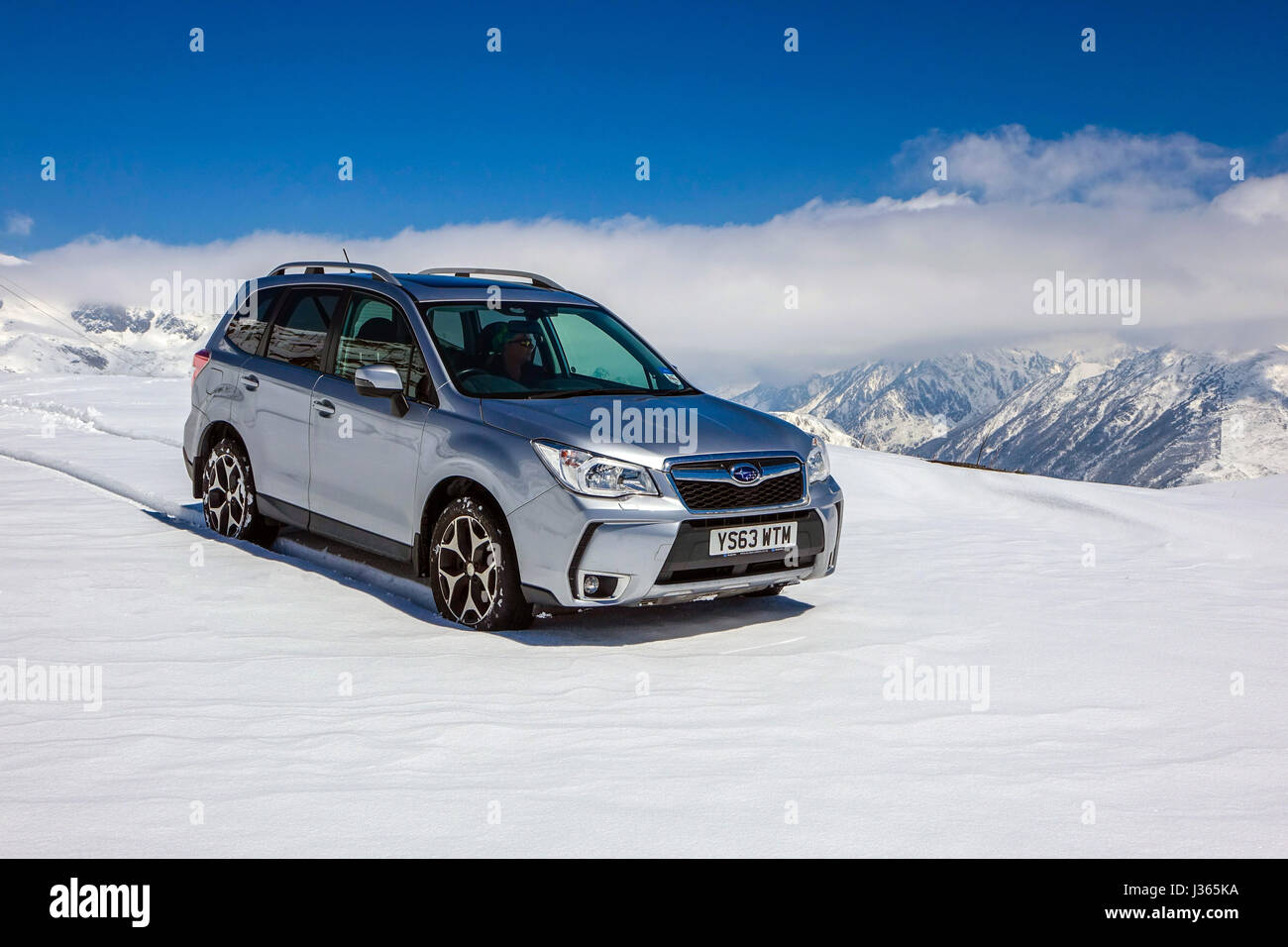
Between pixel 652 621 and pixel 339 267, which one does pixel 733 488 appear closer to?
pixel 652 621

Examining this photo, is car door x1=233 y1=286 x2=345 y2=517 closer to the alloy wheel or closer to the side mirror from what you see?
the side mirror

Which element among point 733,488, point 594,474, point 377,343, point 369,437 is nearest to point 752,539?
point 733,488

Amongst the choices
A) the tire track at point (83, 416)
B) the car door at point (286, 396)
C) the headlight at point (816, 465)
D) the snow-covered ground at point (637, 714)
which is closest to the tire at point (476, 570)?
the snow-covered ground at point (637, 714)

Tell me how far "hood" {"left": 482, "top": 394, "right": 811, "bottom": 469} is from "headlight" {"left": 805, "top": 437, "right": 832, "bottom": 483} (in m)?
0.06

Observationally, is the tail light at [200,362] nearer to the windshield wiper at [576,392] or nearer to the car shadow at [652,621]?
the windshield wiper at [576,392]

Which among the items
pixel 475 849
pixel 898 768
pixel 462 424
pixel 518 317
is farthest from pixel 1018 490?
pixel 475 849

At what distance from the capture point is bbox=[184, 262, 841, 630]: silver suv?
19.1ft

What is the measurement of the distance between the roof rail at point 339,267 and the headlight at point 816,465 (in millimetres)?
2688

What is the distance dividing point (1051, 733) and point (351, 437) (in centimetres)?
429

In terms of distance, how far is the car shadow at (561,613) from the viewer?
20.8ft

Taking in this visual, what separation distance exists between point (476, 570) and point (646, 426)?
1177 millimetres

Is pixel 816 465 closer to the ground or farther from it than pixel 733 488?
farther from it

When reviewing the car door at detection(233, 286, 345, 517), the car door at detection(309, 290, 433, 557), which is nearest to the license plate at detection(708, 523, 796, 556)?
the car door at detection(309, 290, 433, 557)

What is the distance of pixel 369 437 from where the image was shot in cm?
691
